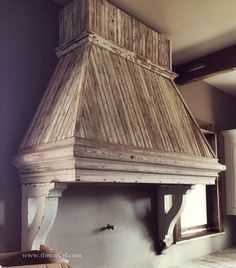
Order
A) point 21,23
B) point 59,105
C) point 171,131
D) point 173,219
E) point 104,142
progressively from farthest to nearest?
1. point 173,219
2. point 171,131
3. point 21,23
4. point 59,105
5. point 104,142

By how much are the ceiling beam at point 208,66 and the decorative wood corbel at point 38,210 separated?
193cm

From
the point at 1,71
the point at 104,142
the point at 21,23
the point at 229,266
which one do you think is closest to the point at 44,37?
the point at 21,23

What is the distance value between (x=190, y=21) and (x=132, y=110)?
1.00 m

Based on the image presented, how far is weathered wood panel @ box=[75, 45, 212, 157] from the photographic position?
1.73 metres

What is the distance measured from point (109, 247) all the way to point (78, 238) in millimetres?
330

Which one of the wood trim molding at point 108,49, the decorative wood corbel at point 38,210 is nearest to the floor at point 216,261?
the decorative wood corbel at point 38,210

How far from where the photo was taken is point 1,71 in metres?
1.89

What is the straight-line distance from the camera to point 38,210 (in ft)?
5.85

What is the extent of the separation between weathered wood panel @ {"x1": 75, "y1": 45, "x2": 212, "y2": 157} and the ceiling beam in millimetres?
669

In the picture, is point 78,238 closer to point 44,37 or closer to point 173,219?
point 173,219

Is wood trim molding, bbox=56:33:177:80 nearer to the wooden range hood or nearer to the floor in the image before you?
the wooden range hood

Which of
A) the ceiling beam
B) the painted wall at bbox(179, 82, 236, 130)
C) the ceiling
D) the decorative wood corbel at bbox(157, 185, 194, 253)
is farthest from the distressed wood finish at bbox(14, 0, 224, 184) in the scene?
the painted wall at bbox(179, 82, 236, 130)

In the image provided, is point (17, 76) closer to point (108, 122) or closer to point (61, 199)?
point (108, 122)

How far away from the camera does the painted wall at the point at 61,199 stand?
6.15 feet
